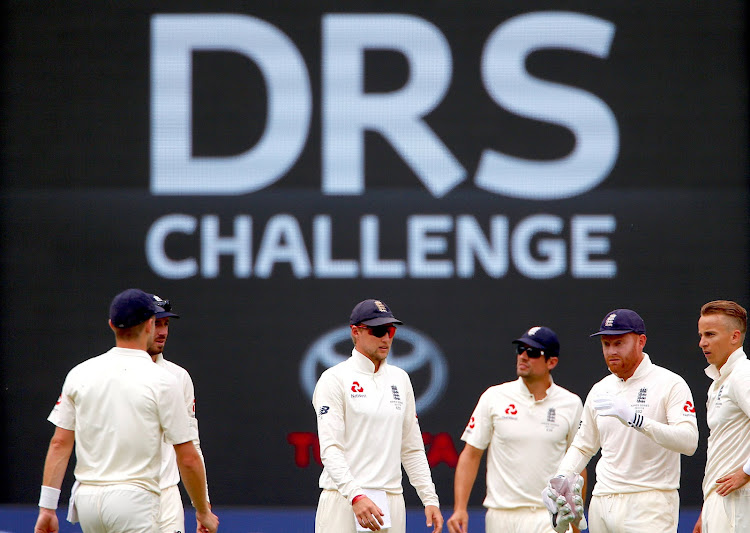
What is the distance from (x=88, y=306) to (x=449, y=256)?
87.5 inches

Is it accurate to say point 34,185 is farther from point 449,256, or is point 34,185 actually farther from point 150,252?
point 449,256

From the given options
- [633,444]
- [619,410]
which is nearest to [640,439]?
[633,444]

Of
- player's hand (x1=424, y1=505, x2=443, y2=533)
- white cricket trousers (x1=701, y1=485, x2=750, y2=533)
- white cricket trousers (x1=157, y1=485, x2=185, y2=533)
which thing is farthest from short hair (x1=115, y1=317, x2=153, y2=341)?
white cricket trousers (x1=701, y1=485, x2=750, y2=533)

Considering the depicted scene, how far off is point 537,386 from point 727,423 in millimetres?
1018

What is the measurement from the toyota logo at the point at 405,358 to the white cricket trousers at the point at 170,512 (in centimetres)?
175

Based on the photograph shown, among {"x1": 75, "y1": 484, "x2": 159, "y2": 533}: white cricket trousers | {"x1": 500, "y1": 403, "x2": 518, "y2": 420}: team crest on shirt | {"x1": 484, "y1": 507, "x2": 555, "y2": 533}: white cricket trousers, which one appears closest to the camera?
{"x1": 75, "y1": 484, "x2": 159, "y2": 533}: white cricket trousers

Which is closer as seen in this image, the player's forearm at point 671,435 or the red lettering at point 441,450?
the player's forearm at point 671,435

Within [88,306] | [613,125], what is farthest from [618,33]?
[88,306]

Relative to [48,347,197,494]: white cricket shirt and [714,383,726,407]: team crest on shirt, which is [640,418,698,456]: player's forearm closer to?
[714,383,726,407]: team crest on shirt

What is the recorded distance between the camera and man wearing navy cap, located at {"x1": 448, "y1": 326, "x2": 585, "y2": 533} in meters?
5.33

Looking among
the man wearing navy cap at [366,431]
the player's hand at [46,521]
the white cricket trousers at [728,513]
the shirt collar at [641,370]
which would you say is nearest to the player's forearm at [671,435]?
the white cricket trousers at [728,513]

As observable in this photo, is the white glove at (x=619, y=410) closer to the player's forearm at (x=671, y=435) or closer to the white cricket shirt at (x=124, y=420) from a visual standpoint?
the player's forearm at (x=671, y=435)

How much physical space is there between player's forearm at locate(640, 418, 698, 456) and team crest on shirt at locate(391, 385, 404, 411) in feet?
3.43

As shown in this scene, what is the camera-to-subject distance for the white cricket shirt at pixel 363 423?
190 inches
